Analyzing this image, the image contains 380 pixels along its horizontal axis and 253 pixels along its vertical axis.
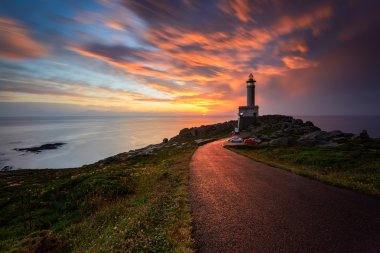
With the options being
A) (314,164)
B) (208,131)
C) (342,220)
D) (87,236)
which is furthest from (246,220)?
(208,131)

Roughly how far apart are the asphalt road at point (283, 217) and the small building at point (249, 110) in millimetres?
63385

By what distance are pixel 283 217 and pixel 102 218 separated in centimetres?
971

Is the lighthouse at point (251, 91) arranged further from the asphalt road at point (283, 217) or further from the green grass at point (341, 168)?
the asphalt road at point (283, 217)

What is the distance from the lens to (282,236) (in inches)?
295

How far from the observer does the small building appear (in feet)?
253

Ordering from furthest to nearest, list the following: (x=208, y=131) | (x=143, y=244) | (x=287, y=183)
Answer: (x=208, y=131) < (x=287, y=183) < (x=143, y=244)

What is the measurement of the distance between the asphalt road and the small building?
63.4 meters

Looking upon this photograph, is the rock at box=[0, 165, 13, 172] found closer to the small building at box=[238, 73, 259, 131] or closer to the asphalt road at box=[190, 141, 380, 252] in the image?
the small building at box=[238, 73, 259, 131]

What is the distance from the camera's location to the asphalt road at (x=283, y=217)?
23.0 ft

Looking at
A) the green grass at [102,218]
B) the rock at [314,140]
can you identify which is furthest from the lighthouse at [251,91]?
the green grass at [102,218]

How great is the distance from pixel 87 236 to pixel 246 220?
7.61 m

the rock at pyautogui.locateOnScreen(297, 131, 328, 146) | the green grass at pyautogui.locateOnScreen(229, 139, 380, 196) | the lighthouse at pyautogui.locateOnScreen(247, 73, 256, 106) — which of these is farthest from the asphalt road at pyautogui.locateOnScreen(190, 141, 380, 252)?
the lighthouse at pyautogui.locateOnScreen(247, 73, 256, 106)

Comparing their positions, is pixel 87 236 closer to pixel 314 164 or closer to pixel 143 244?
pixel 143 244

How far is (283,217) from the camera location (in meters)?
9.13
